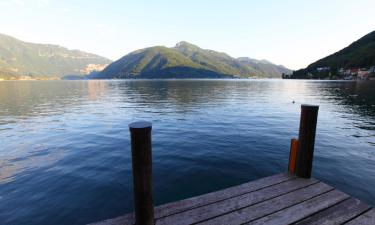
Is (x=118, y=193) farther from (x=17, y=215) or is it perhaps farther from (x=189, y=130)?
(x=189, y=130)

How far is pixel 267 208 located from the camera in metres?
5.18

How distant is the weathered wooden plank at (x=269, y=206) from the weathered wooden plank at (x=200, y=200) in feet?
2.09

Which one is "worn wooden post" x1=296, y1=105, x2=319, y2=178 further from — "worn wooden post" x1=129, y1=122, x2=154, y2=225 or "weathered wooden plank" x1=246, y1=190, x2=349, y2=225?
"worn wooden post" x1=129, y1=122, x2=154, y2=225

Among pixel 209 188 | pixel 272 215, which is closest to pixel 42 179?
pixel 209 188

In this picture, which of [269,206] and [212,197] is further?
[212,197]

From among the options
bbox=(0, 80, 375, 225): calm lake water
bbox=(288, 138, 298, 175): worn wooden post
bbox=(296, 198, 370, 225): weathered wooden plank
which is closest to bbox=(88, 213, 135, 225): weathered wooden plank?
bbox=(0, 80, 375, 225): calm lake water

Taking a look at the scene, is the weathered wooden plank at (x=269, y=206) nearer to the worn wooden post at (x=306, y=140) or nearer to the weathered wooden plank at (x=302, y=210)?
the weathered wooden plank at (x=302, y=210)

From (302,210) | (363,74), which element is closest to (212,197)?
(302,210)

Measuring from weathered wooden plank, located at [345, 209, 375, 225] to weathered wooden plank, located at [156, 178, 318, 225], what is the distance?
4.97 feet

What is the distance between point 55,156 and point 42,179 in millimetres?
3114

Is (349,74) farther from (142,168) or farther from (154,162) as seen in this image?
(142,168)

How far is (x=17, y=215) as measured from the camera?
7219 millimetres

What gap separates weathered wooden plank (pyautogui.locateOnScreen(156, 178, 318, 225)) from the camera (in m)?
4.75

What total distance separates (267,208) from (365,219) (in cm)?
218
